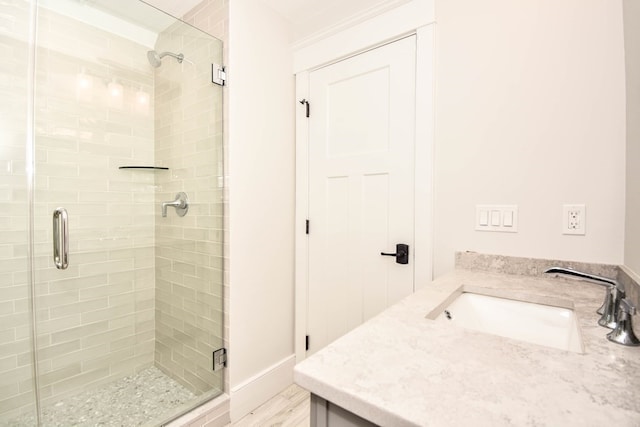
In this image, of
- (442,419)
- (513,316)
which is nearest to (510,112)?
(513,316)

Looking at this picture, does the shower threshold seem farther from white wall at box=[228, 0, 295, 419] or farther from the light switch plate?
the light switch plate

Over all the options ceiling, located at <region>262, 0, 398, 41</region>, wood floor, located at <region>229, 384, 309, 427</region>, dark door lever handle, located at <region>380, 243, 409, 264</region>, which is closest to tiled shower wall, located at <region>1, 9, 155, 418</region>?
wood floor, located at <region>229, 384, 309, 427</region>

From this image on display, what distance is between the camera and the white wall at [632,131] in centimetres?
100

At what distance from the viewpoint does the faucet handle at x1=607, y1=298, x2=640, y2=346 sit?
67 cm

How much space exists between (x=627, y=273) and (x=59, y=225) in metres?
2.33

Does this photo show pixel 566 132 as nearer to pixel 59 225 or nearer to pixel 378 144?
pixel 378 144

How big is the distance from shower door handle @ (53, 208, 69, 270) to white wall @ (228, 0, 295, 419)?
0.76 m

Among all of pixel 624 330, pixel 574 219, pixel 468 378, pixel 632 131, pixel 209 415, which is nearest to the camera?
pixel 468 378

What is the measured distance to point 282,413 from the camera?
1.74 metres

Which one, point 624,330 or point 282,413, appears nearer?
point 624,330

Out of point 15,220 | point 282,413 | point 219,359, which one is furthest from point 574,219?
point 15,220

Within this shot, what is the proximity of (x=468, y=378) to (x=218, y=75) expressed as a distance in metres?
1.82

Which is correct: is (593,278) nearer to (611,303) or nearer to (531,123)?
(611,303)

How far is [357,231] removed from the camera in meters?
1.84
